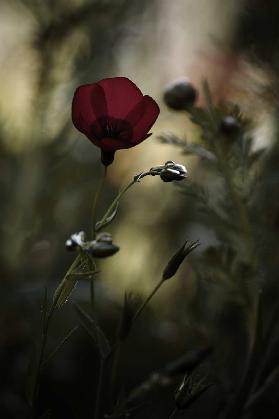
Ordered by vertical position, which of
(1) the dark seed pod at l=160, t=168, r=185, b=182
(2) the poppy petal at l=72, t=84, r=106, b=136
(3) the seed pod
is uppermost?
(2) the poppy petal at l=72, t=84, r=106, b=136

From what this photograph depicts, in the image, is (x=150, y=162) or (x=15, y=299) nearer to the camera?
(x=15, y=299)

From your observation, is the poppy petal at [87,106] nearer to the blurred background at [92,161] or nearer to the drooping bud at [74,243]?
the drooping bud at [74,243]

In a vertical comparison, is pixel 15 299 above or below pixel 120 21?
below

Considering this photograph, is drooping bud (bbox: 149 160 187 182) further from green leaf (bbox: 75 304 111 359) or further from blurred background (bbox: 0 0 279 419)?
blurred background (bbox: 0 0 279 419)

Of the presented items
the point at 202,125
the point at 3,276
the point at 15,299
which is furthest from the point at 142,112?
the point at 3,276

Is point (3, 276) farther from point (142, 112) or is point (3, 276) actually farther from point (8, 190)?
point (142, 112)

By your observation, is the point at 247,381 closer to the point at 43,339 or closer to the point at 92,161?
the point at 43,339

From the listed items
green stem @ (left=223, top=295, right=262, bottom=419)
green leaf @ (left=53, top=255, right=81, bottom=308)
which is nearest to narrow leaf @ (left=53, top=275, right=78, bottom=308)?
green leaf @ (left=53, top=255, right=81, bottom=308)
